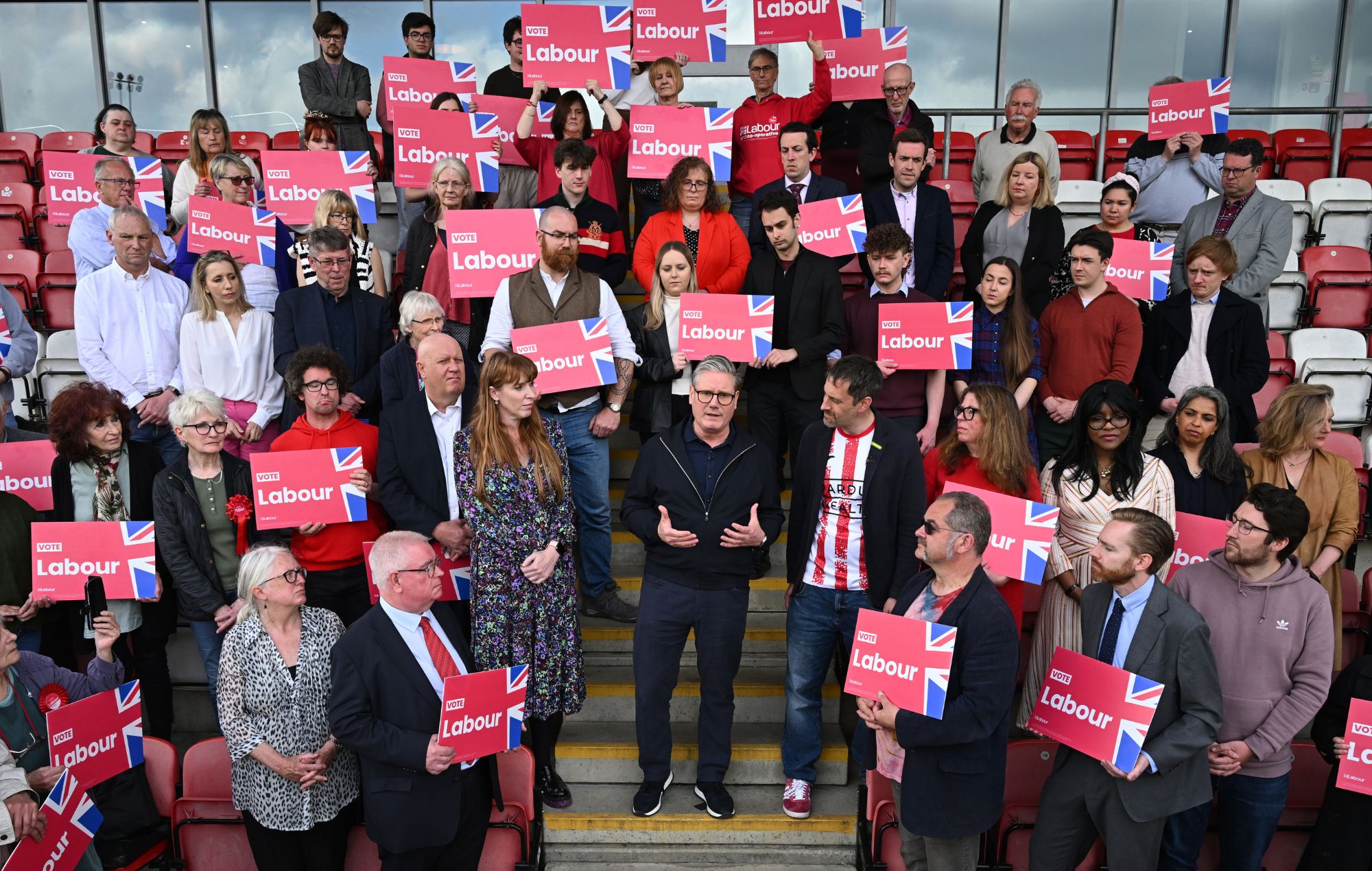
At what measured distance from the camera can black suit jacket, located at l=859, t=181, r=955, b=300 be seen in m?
5.54

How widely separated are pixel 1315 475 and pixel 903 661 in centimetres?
262

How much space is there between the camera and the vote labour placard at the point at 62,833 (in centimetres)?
292

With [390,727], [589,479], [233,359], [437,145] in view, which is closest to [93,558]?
[233,359]

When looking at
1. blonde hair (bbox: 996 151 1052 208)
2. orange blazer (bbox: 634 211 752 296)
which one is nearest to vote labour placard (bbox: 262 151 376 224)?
orange blazer (bbox: 634 211 752 296)

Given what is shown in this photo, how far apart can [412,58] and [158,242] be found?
2270 mm

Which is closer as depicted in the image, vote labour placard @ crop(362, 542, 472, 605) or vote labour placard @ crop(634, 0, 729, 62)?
vote labour placard @ crop(362, 542, 472, 605)

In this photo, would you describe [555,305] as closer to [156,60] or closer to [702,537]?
[702,537]

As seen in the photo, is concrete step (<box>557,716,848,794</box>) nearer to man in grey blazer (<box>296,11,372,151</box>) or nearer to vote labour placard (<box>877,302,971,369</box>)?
vote labour placard (<box>877,302,971,369</box>)

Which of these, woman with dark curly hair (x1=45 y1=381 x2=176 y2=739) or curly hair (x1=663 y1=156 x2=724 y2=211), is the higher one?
curly hair (x1=663 y1=156 x2=724 y2=211)

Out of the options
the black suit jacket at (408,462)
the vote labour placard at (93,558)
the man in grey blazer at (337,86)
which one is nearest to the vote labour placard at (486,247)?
the black suit jacket at (408,462)

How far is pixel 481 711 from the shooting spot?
10.3 feet

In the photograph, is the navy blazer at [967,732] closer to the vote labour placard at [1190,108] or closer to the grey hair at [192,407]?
the grey hair at [192,407]

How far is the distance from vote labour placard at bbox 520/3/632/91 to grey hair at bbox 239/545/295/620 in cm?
397

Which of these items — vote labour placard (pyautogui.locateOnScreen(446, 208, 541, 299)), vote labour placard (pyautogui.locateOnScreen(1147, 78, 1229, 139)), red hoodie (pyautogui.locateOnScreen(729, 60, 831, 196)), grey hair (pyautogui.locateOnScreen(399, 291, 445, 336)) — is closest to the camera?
grey hair (pyautogui.locateOnScreen(399, 291, 445, 336))
